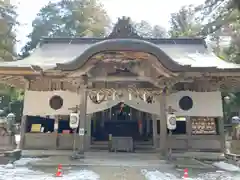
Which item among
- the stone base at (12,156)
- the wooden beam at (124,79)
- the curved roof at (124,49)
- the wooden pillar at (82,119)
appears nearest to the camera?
the curved roof at (124,49)

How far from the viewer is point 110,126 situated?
13492 millimetres

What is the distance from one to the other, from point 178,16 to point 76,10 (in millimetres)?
13328

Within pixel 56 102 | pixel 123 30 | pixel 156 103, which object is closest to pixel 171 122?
pixel 156 103

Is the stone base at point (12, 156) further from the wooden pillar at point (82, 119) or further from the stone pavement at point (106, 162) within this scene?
the wooden pillar at point (82, 119)

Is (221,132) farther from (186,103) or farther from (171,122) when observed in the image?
(171,122)

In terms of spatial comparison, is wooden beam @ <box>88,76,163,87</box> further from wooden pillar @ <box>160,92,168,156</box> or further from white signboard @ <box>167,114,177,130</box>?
white signboard @ <box>167,114,177,130</box>

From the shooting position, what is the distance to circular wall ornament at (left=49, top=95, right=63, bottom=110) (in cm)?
1030

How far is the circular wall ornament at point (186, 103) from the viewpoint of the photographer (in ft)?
33.6

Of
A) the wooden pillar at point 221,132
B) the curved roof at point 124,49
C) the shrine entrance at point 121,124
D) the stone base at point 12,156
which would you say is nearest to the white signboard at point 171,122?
the curved roof at point 124,49

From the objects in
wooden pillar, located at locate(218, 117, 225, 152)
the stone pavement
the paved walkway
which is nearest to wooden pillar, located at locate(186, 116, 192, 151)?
wooden pillar, located at locate(218, 117, 225, 152)

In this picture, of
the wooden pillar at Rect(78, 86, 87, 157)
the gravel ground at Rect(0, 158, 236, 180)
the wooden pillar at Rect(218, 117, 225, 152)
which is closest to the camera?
the gravel ground at Rect(0, 158, 236, 180)

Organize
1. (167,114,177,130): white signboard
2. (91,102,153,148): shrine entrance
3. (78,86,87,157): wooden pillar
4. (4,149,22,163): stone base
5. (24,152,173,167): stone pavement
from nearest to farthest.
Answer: (24,152,173,167): stone pavement → (4,149,22,163): stone base → (78,86,87,157): wooden pillar → (167,114,177,130): white signboard → (91,102,153,148): shrine entrance

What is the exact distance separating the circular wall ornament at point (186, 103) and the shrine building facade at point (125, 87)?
38 millimetres

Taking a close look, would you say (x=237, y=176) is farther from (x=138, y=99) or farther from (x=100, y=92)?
(x=100, y=92)
